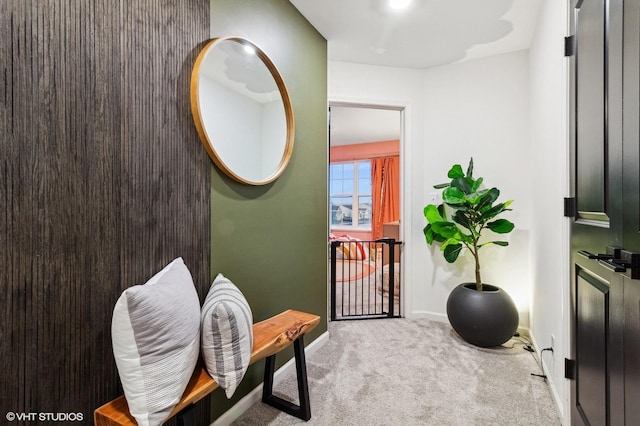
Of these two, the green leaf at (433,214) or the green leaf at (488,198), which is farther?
the green leaf at (433,214)

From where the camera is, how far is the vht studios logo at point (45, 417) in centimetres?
85

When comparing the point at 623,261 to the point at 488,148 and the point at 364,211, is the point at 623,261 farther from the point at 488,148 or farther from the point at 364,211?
the point at 364,211

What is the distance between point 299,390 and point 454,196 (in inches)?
72.9

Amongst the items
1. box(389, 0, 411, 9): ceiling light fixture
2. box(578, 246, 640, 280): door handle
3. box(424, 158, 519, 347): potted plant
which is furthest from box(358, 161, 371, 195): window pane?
box(578, 246, 640, 280): door handle

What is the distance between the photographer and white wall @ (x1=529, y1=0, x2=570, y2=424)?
159 centimetres

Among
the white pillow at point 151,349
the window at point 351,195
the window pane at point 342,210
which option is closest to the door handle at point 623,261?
the white pillow at point 151,349

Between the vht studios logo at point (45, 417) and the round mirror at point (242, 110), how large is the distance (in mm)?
1073

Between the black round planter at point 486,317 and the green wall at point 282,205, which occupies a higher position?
the green wall at point 282,205

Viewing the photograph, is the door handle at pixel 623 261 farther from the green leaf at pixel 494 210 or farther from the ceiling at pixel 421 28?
the ceiling at pixel 421 28

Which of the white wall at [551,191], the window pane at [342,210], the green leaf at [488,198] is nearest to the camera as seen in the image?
the white wall at [551,191]

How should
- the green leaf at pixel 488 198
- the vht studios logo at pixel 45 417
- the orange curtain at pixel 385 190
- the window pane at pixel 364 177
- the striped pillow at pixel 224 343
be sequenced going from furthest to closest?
1. the window pane at pixel 364 177
2. the orange curtain at pixel 385 190
3. the green leaf at pixel 488 198
4. the striped pillow at pixel 224 343
5. the vht studios logo at pixel 45 417

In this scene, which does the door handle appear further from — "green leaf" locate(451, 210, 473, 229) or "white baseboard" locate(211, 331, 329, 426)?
"white baseboard" locate(211, 331, 329, 426)

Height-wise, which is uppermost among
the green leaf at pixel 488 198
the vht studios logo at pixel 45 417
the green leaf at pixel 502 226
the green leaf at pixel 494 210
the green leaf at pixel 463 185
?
the green leaf at pixel 463 185

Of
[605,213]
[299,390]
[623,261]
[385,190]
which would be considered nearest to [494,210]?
[605,213]
